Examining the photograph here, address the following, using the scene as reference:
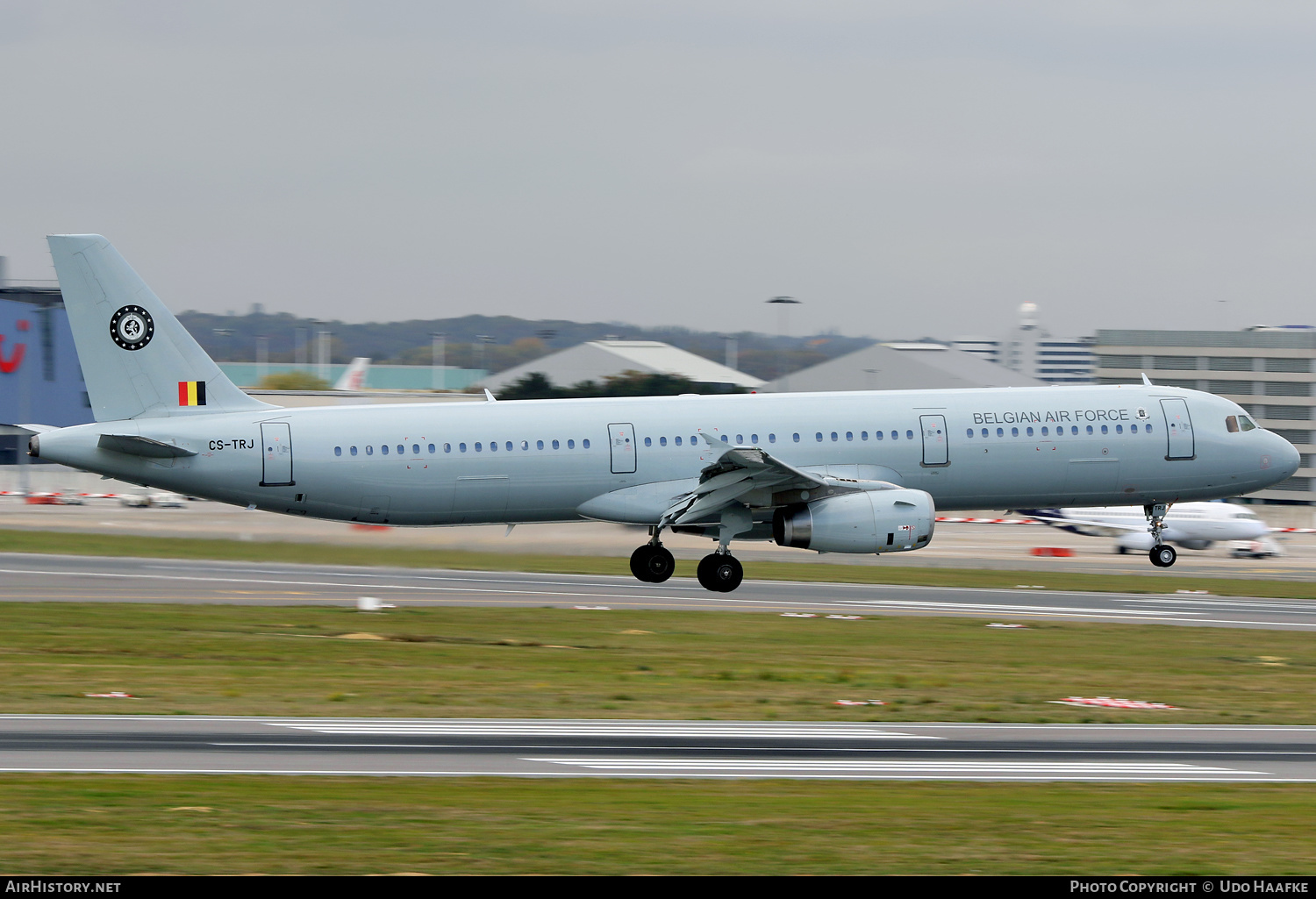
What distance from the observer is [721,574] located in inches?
1451

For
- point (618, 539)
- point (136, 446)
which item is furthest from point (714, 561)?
point (136, 446)

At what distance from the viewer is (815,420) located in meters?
37.0

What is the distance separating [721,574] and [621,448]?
13.7 ft

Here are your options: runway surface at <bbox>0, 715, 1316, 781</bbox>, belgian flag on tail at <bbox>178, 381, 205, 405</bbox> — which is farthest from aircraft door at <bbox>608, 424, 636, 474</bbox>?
runway surface at <bbox>0, 715, 1316, 781</bbox>

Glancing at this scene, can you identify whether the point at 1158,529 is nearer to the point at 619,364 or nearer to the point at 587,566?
the point at 587,566

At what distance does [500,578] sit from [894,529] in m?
16.7

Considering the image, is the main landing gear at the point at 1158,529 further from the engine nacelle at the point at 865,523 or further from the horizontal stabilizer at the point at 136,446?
the horizontal stabilizer at the point at 136,446

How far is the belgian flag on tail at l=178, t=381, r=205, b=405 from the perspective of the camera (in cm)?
3469

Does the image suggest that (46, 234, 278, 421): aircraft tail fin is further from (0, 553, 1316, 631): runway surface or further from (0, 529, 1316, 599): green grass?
(0, 529, 1316, 599): green grass

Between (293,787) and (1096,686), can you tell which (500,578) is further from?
(293,787)

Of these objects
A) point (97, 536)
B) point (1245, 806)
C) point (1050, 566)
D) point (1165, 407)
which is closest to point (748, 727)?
point (1245, 806)

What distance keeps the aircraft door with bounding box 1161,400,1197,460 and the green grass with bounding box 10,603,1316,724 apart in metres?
5.02

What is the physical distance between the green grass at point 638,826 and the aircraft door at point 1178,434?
22.1 meters

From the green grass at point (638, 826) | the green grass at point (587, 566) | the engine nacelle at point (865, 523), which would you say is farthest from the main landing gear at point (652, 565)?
the green grass at point (638, 826)
